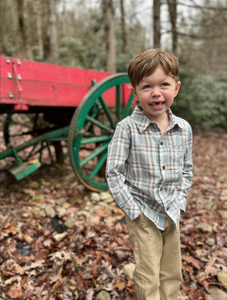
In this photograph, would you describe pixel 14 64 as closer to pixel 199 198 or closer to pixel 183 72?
pixel 199 198

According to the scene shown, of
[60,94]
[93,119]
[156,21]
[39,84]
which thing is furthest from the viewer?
[156,21]

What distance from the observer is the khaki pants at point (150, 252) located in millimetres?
1450

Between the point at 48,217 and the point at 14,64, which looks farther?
the point at 48,217

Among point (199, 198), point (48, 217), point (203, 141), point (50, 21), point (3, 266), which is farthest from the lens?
point (203, 141)

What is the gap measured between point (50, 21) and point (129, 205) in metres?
6.90

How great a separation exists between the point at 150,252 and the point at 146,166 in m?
0.53

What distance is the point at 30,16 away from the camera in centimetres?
1631

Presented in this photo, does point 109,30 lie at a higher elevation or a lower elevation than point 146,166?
higher

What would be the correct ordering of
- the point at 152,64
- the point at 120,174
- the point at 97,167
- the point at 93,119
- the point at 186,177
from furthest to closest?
the point at 97,167 < the point at 93,119 < the point at 186,177 < the point at 120,174 < the point at 152,64

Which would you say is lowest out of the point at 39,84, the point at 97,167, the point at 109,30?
the point at 97,167

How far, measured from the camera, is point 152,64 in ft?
4.11

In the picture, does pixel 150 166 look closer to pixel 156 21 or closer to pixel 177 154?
pixel 177 154

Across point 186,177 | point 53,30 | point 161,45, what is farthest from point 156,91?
point 161,45

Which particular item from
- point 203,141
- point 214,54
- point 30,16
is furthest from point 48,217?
point 214,54
